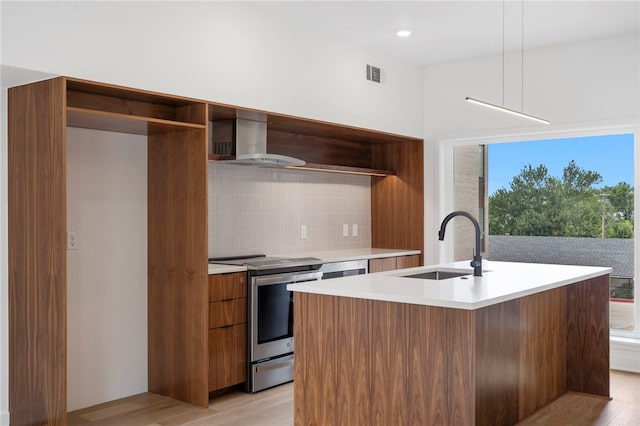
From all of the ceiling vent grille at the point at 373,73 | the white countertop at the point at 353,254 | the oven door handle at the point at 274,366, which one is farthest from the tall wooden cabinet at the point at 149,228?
the white countertop at the point at 353,254

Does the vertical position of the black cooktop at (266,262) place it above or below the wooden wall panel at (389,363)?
above

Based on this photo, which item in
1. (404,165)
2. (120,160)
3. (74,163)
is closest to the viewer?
(74,163)

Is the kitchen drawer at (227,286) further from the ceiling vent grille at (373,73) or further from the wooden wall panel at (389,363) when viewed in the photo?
the ceiling vent grille at (373,73)

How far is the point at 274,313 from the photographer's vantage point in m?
4.65

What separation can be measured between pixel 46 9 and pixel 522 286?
2877mm

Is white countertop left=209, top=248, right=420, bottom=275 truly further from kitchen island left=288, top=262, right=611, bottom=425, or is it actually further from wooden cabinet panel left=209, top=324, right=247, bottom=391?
kitchen island left=288, top=262, right=611, bottom=425

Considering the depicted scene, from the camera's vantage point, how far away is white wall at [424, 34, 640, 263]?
17.1 feet

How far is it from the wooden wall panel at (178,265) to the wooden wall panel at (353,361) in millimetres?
1192

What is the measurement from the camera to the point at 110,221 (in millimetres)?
4277

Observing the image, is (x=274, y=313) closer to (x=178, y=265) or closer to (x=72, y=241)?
(x=178, y=265)

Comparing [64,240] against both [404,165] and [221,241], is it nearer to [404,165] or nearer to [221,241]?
[221,241]

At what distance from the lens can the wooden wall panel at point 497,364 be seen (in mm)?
3125

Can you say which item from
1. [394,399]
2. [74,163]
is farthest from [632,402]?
[74,163]

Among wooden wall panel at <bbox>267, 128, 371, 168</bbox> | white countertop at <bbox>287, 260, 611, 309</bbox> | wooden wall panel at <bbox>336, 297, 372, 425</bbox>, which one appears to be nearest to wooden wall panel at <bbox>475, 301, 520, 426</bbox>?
white countertop at <bbox>287, 260, 611, 309</bbox>
